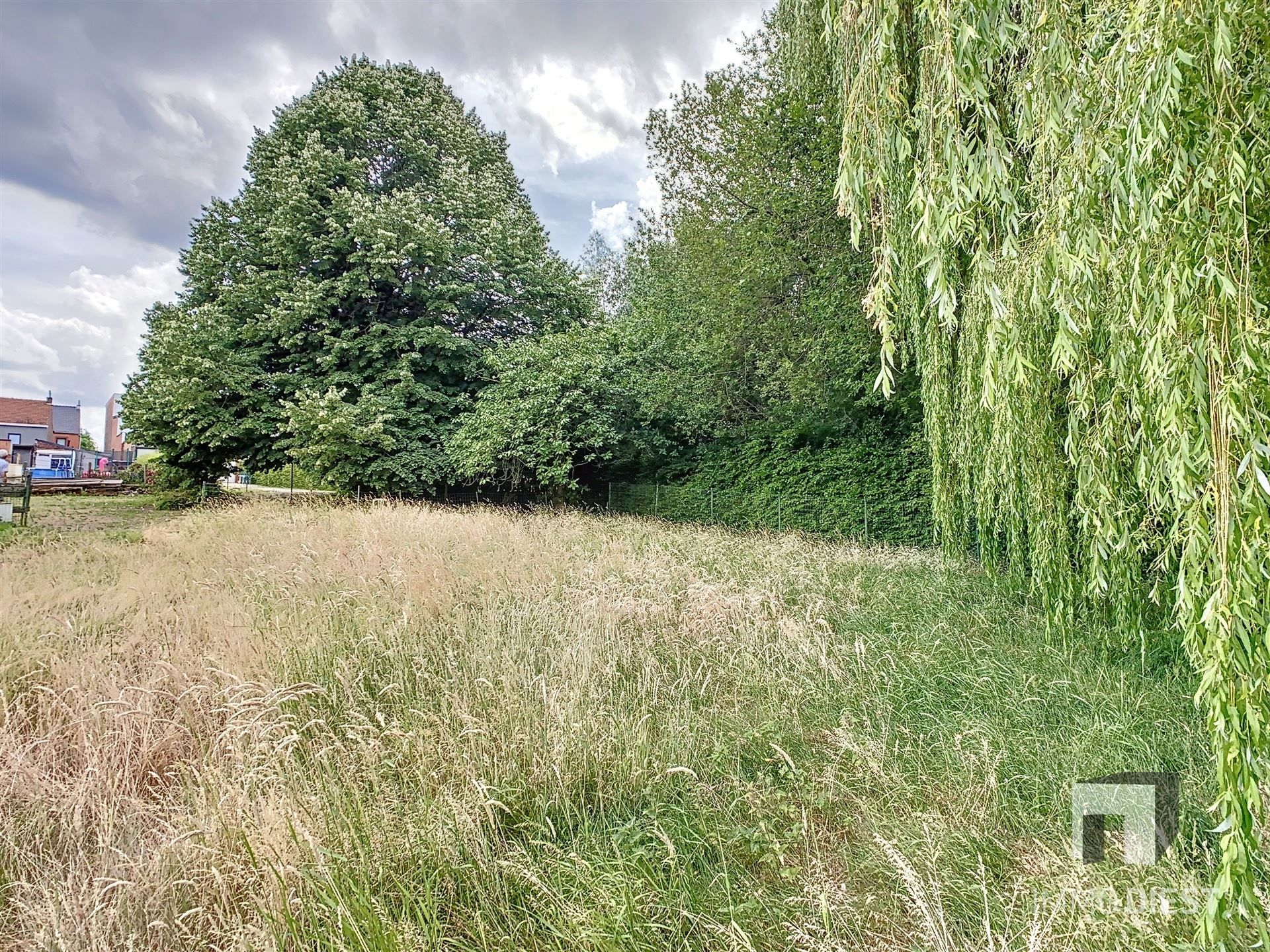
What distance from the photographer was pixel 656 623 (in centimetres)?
394

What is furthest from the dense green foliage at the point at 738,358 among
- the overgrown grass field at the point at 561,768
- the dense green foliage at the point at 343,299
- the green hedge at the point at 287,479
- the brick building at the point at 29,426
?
the brick building at the point at 29,426

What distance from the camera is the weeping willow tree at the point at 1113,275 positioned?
1.33 metres

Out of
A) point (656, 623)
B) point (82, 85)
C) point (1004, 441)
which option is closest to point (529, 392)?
point (82, 85)

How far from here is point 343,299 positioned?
1221 centimetres

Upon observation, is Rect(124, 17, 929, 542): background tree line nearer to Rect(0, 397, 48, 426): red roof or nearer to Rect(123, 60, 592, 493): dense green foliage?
Rect(123, 60, 592, 493): dense green foliage

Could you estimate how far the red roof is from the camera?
40.4 meters

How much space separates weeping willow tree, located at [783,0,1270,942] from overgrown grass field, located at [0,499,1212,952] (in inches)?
21.7

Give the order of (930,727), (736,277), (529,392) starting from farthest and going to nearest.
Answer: (529,392), (736,277), (930,727)

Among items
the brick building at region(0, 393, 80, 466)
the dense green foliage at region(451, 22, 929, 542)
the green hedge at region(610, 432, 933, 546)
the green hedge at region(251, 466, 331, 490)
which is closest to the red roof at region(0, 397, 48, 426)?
the brick building at region(0, 393, 80, 466)

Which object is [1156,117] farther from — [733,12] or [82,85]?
[82,85]

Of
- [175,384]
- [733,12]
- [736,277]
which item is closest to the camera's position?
[733,12]

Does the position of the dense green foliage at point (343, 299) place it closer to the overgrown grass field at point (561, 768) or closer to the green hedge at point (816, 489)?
the green hedge at point (816, 489)

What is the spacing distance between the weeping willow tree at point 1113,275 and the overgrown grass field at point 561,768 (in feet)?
1.81

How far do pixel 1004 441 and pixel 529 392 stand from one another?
968cm
